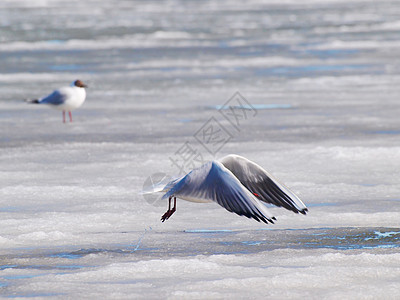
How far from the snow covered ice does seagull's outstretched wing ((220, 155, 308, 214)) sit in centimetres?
31

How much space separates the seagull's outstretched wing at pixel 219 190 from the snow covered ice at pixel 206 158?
37cm

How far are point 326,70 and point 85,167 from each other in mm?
9464

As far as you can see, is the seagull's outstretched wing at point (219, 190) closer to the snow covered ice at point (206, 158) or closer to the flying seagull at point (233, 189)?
the flying seagull at point (233, 189)

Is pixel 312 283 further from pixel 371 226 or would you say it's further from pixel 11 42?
pixel 11 42

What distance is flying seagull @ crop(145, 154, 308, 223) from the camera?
15.0 ft

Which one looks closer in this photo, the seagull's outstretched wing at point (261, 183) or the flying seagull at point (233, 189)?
the flying seagull at point (233, 189)

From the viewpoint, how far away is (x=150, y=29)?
28156mm

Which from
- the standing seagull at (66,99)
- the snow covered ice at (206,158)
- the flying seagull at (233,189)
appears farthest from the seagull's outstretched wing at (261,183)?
the standing seagull at (66,99)

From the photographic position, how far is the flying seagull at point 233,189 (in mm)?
4582

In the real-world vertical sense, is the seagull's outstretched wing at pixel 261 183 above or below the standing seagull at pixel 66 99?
below

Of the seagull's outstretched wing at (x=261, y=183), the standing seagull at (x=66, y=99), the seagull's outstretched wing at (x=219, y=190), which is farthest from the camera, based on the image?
the standing seagull at (x=66, y=99)

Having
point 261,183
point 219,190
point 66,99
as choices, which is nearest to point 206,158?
point 261,183

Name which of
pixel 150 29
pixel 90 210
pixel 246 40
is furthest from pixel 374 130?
pixel 150 29

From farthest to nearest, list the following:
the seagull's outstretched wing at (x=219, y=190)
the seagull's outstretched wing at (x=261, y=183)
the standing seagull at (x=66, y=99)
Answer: the standing seagull at (x=66, y=99)
the seagull's outstretched wing at (x=261, y=183)
the seagull's outstretched wing at (x=219, y=190)
